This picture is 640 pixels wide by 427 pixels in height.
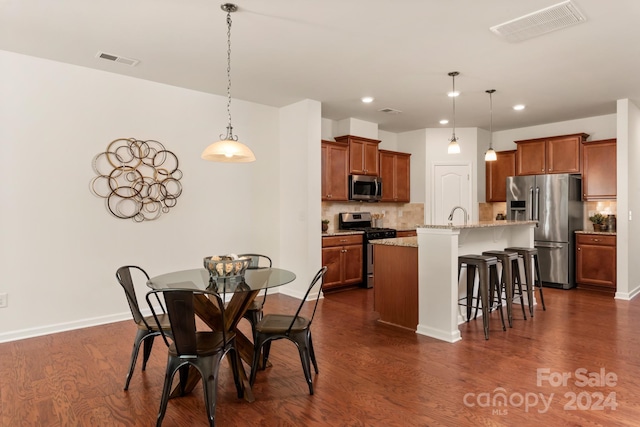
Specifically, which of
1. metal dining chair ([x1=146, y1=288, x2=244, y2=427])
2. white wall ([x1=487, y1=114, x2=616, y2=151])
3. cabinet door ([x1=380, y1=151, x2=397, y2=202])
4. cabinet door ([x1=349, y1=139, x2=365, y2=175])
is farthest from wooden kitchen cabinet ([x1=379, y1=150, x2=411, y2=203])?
metal dining chair ([x1=146, y1=288, x2=244, y2=427])

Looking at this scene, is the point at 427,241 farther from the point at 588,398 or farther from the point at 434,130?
the point at 434,130

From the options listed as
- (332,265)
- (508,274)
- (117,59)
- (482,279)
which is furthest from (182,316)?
A: (332,265)

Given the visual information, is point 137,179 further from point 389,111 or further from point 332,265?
point 389,111

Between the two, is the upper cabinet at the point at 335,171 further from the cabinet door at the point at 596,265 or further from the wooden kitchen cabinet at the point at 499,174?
the cabinet door at the point at 596,265

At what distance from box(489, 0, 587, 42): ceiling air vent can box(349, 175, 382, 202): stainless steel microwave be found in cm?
327

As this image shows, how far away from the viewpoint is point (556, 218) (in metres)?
5.98

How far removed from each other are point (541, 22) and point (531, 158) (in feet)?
13.0

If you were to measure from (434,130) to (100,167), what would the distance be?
5.50m

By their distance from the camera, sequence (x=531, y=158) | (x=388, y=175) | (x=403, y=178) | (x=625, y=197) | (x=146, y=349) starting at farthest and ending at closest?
(x=403, y=178) → (x=388, y=175) → (x=531, y=158) → (x=625, y=197) → (x=146, y=349)

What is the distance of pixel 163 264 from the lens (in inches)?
181

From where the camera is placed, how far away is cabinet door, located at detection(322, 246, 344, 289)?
5562 mm

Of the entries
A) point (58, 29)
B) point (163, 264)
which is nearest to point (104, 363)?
point (163, 264)

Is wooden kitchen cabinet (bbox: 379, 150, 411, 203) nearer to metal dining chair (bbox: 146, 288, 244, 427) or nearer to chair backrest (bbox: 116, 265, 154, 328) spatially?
chair backrest (bbox: 116, 265, 154, 328)

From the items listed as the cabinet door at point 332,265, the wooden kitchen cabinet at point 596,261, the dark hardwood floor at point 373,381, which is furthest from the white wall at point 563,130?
the cabinet door at point 332,265
